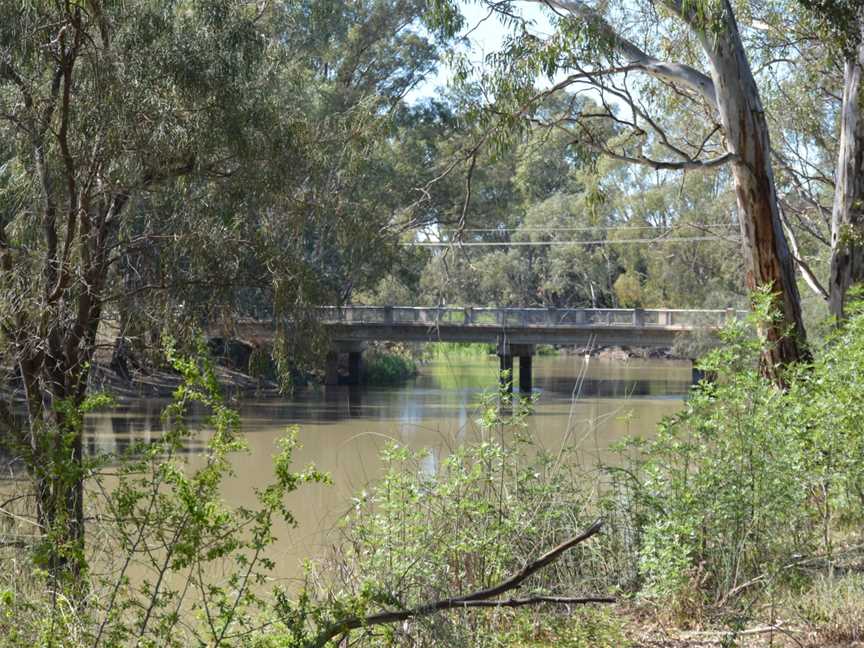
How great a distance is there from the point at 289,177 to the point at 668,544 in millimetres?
5426

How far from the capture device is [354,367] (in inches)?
1171

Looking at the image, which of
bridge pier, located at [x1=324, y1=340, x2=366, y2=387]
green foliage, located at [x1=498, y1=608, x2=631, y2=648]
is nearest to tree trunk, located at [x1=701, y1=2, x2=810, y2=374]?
green foliage, located at [x1=498, y1=608, x2=631, y2=648]

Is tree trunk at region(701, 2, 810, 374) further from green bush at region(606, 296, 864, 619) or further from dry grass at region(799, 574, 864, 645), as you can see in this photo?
dry grass at region(799, 574, 864, 645)

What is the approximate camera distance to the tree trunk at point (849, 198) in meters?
8.03

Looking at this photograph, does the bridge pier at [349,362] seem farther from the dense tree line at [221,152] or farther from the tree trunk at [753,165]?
the tree trunk at [753,165]

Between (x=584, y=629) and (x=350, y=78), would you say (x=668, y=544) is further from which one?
(x=350, y=78)

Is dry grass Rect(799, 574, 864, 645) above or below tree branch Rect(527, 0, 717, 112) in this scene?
below

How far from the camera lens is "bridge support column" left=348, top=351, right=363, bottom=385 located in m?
29.5

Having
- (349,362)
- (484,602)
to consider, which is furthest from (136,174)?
(349,362)

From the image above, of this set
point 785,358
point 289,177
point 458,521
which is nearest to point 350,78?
point 289,177

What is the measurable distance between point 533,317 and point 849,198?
18967 millimetres

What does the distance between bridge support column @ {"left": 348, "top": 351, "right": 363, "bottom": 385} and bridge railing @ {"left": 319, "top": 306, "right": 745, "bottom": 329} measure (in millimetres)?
2222

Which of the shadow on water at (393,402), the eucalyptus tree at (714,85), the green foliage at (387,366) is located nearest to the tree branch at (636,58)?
the eucalyptus tree at (714,85)

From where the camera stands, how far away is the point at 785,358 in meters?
7.20
